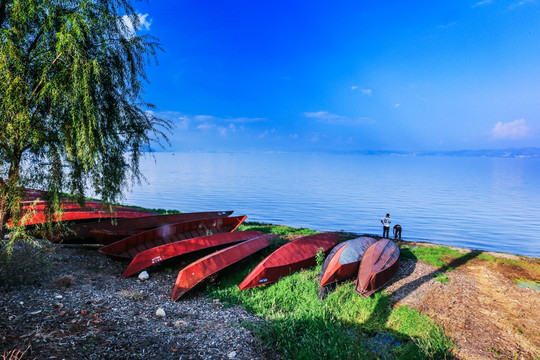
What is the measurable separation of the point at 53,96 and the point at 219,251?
682 cm

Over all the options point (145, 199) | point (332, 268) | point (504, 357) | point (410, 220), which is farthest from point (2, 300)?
point (145, 199)

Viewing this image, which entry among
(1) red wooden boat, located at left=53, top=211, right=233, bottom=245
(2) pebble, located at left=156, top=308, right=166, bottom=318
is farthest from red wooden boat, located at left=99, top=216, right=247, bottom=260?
(2) pebble, located at left=156, top=308, right=166, bottom=318

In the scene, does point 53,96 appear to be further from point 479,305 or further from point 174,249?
point 479,305

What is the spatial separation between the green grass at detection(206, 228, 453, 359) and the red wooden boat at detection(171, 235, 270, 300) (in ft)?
2.05

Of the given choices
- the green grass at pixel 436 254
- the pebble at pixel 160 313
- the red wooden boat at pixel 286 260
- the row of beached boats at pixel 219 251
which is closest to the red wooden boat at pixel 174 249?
the row of beached boats at pixel 219 251

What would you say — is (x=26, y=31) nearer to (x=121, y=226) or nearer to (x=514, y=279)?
(x=121, y=226)

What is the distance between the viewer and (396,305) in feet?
29.6

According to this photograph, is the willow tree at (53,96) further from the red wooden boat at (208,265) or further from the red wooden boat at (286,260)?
the red wooden boat at (286,260)

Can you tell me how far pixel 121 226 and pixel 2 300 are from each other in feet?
21.2

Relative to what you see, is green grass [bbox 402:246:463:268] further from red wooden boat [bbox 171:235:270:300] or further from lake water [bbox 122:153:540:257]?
lake water [bbox 122:153:540:257]

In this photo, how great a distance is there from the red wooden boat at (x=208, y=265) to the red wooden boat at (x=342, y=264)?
2990mm

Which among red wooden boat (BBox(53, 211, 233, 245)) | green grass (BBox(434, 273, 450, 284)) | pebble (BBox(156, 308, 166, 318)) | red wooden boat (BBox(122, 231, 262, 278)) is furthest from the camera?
red wooden boat (BBox(53, 211, 233, 245))

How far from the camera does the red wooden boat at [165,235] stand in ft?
35.9

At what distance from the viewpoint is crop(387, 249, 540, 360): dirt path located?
23.4 feet
